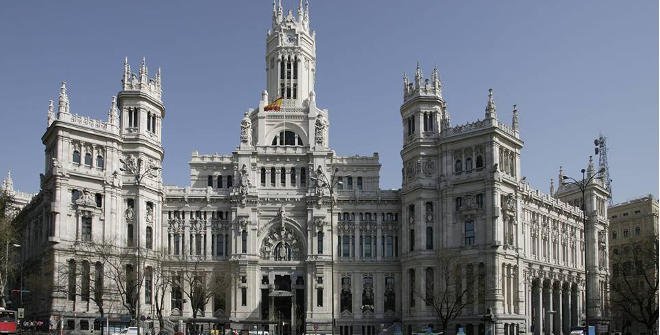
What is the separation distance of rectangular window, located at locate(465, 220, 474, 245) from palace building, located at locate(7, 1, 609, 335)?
31 centimetres

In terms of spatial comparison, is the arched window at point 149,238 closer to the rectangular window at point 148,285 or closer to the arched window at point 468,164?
the rectangular window at point 148,285

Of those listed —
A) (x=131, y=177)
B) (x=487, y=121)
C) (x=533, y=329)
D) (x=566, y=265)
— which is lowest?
(x=533, y=329)

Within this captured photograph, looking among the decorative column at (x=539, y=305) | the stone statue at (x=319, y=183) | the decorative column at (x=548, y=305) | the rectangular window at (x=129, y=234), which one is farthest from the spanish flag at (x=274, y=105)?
the decorative column at (x=548, y=305)

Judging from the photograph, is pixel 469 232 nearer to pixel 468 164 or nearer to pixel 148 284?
pixel 468 164

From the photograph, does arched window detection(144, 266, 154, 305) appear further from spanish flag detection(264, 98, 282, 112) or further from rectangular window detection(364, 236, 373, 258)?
spanish flag detection(264, 98, 282, 112)

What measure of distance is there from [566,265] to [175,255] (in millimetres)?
62590

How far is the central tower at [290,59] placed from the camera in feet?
478

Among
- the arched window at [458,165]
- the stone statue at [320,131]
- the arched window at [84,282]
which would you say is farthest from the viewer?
the stone statue at [320,131]

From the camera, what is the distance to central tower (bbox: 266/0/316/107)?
146m

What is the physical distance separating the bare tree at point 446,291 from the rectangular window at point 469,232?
287cm

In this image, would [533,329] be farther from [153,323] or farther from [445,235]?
[153,323]

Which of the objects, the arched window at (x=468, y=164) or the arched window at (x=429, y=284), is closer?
the arched window at (x=468, y=164)

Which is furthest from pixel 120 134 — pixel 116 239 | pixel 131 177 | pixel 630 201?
pixel 630 201

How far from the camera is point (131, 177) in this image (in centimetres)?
12269
